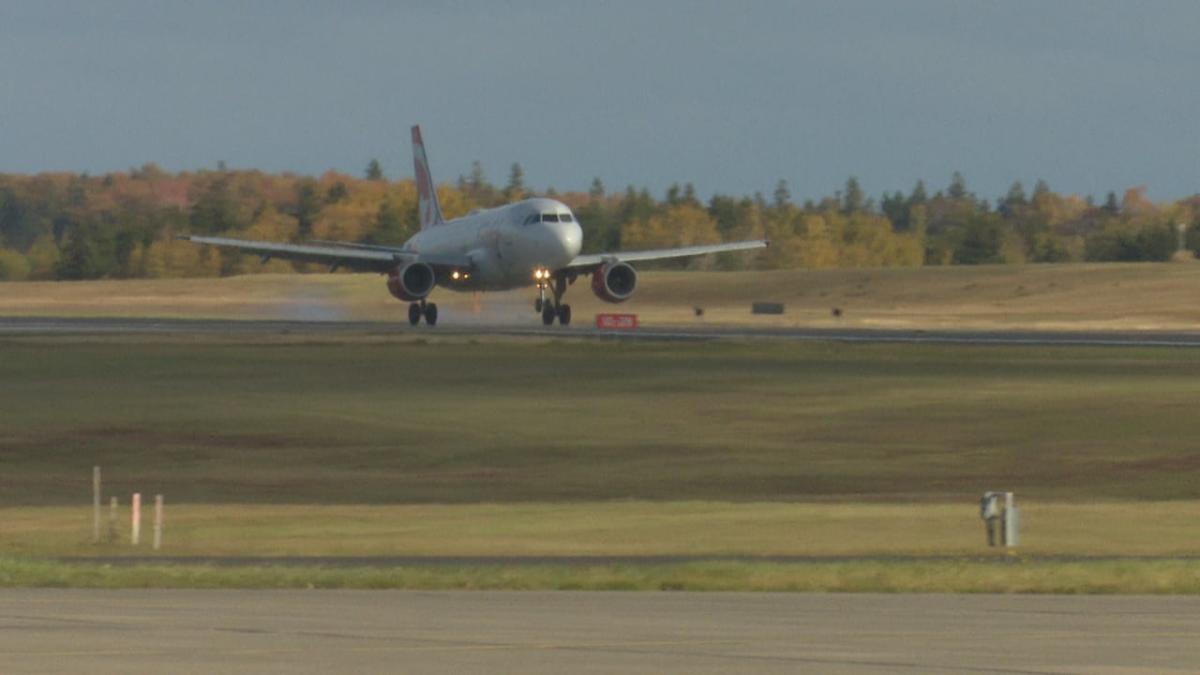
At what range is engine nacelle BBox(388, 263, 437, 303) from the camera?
89125mm

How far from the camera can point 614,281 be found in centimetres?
8925

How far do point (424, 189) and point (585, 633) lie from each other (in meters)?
85.3

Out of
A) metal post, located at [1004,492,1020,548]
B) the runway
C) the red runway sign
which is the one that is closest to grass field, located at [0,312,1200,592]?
metal post, located at [1004,492,1020,548]

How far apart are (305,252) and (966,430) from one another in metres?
45.8

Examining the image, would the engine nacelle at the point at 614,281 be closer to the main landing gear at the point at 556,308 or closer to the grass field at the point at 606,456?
the main landing gear at the point at 556,308

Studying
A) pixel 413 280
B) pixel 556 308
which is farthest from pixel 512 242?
pixel 413 280

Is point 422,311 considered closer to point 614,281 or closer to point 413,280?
point 413,280

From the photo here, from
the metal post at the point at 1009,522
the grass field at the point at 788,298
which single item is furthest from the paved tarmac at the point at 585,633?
the grass field at the point at 788,298

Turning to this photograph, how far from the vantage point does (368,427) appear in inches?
2099

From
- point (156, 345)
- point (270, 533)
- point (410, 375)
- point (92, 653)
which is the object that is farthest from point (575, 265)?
point (92, 653)

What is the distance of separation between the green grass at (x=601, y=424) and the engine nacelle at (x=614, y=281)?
15.3 m

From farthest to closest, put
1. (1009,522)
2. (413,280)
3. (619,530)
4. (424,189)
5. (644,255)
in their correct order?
(424,189)
(644,255)
(413,280)
(619,530)
(1009,522)

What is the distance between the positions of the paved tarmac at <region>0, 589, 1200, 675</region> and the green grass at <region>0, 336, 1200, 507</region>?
16.9m

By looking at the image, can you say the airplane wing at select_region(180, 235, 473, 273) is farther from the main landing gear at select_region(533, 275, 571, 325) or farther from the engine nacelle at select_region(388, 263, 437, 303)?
the main landing gear at select_region(533, 275, 571, 325)
